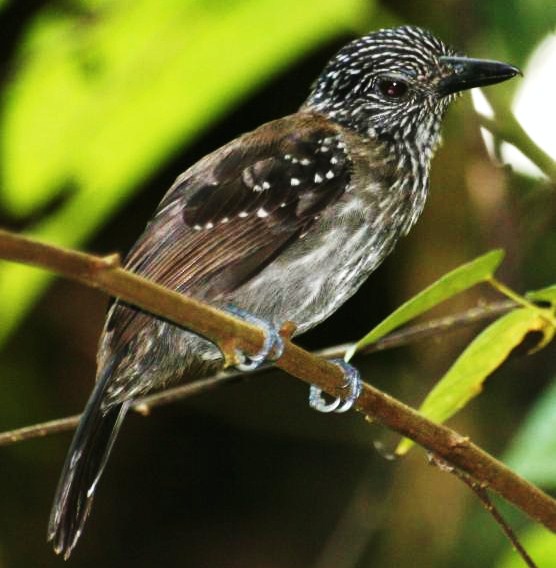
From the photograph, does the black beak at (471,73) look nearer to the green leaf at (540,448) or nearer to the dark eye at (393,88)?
the dark eye at (393,88)

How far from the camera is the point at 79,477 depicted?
2.79 m

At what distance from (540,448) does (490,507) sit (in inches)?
8.2

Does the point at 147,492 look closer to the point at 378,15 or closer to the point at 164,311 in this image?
the point at 378,15

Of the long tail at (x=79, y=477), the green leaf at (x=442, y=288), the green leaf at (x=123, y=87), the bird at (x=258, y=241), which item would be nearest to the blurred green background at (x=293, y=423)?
the bird at (x=258, y=241)

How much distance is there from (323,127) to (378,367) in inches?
70.2

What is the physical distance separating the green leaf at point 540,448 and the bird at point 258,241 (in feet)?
1.97

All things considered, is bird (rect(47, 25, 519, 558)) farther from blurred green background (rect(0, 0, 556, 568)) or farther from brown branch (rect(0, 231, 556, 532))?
brown branch (rect(0, 231, 556, 532))

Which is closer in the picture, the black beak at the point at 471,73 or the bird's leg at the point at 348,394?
the bird's leg at the point at 348,394

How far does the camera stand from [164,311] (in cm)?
170

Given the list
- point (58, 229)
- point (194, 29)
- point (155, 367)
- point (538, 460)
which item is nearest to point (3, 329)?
point (58, 229)

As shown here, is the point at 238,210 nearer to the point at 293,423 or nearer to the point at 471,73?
the point at 471,73

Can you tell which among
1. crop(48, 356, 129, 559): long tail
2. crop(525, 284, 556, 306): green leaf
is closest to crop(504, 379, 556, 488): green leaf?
crop(525, 284, 556, 306): green leaf

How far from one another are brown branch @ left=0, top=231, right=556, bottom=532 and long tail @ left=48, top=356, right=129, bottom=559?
67 centimetres

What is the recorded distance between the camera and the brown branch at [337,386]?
1.66 m
